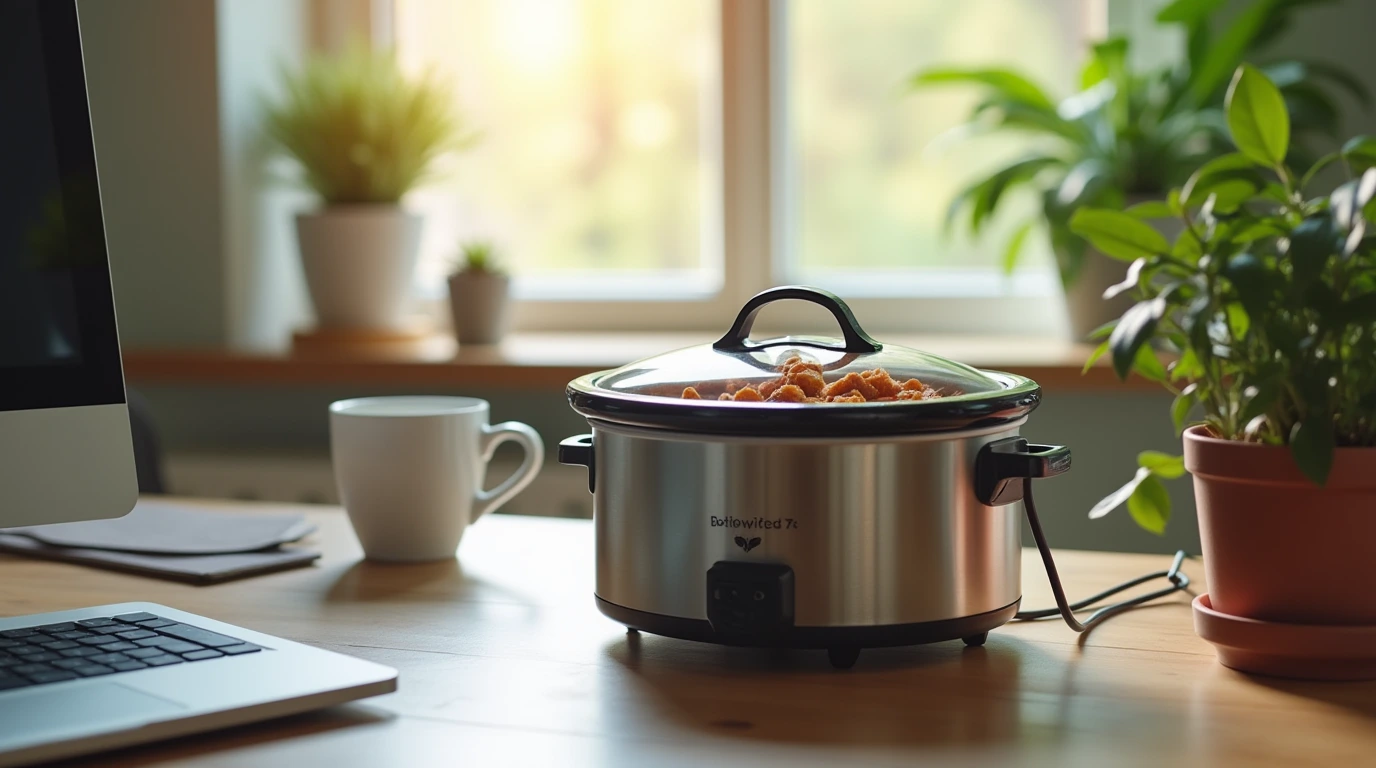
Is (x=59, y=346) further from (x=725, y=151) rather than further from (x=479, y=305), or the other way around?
(x=725, y=151)

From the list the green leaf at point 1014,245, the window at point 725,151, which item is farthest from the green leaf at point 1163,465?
the window at point 725,151

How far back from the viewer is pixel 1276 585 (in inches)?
29.9

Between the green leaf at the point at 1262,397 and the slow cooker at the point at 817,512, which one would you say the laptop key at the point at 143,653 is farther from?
the green leaf at the point at 1262,397

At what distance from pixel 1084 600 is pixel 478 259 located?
54.8 inches

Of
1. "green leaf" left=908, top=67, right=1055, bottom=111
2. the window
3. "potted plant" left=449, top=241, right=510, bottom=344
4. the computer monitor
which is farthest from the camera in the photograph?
the window

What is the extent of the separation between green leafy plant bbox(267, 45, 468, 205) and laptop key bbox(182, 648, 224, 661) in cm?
153

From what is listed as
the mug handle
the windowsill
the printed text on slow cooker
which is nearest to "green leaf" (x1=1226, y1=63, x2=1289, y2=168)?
the printed text on slow cooker

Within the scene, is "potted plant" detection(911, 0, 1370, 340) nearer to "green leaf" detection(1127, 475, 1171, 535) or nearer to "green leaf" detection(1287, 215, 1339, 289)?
"green leaf" detection(1127, 475, 1171, 535)

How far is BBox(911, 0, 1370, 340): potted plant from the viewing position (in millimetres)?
1870

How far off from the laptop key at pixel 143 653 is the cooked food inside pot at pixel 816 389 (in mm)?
311

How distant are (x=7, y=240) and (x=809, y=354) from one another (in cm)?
49

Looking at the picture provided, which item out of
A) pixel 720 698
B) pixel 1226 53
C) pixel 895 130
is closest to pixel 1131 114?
pixel 1226 53

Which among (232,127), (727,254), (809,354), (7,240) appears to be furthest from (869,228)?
(7,240)

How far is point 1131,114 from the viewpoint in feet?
6.43
